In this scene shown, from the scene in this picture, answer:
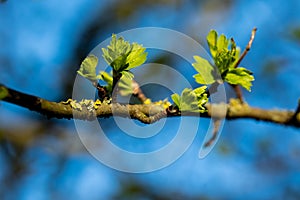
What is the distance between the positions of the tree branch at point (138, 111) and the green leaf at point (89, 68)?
6 centimetres

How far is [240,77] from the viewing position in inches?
27.1

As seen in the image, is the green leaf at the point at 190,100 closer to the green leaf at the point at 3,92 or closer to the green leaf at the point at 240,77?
the green leaf at the point at 240,77

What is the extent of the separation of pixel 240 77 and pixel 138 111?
0.17 meters

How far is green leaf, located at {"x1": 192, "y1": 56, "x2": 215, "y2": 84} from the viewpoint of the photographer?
2.21 feet

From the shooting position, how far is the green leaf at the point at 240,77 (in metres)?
0.68

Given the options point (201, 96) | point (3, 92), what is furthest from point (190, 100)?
point (3, 92)

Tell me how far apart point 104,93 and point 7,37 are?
6.93 feet

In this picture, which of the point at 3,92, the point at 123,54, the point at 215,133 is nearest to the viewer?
the point at 3,92

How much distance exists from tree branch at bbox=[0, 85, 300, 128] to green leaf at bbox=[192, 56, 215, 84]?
0.18ft

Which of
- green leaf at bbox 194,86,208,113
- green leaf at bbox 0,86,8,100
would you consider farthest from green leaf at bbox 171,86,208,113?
green leaf at bbox 0,86,8,100

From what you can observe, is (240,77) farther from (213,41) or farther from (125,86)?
(125,86)

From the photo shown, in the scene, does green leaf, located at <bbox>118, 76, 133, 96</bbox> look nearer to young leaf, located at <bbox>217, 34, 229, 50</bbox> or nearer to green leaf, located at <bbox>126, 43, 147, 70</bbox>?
green leaf, located at <bbox>126, 43, 147, 70</bbox>

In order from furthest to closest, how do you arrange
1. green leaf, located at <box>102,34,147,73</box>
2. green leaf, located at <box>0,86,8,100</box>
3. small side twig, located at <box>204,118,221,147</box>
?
1. small side twig, located at <box>204,118,221,147</box>
2. green leaf, located at <box>102,34,147,73</box>
3. green leaf, located at <box>0,86,8,100</box>

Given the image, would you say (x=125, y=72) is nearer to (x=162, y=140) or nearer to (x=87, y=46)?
(x=162, y=140)
